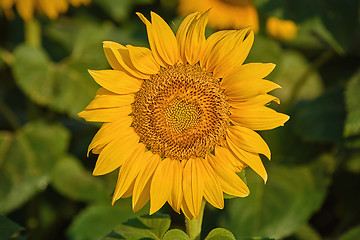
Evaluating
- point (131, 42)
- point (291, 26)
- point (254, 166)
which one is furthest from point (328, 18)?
point (254, 166)

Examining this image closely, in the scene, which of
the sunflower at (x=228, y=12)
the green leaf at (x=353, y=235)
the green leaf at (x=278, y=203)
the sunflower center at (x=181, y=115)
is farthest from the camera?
the sunflower at (x=228, y=12)

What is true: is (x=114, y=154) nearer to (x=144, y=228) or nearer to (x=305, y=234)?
(x=144, y=228)

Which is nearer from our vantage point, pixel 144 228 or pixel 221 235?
pixel 221 235

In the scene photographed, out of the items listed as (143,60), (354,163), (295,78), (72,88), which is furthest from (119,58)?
(295,78)

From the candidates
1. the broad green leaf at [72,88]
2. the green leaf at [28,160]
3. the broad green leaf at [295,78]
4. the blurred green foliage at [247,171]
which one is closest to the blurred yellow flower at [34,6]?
the blurred green foliage at [247,171]

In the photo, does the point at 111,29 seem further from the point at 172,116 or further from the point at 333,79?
the point at 172,116

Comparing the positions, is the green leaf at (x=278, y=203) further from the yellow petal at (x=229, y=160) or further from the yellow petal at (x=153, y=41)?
the yellow petal at (x=153, y=41)

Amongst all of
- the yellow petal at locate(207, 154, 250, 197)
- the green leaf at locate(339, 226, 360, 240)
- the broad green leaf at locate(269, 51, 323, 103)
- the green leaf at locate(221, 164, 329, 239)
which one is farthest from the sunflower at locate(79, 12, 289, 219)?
the broad green leaf at locate(269, 51, 323, 103)
